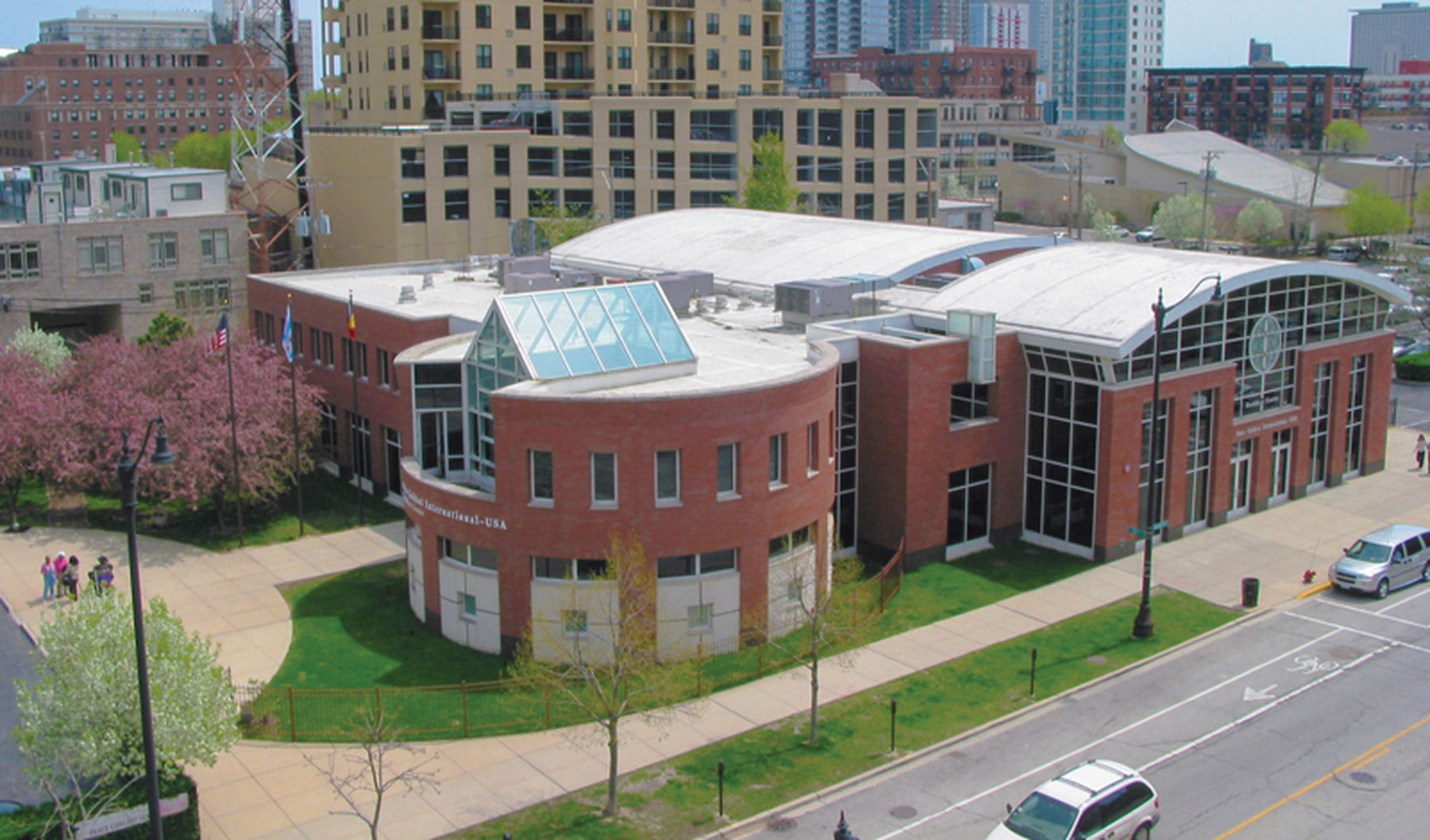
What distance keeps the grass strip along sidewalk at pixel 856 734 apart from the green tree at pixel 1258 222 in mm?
86606

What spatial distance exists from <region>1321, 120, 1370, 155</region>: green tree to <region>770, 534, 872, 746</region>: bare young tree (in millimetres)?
146769

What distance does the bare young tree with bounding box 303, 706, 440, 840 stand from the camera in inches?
1040

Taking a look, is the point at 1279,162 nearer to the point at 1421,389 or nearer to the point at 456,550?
the point at 1421,389

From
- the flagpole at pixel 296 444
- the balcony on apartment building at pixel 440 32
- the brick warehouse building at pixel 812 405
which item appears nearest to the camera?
the brick warehouse building at pixel 812 405

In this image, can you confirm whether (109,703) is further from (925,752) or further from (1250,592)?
(1250,592)

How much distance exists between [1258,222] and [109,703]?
110 meters

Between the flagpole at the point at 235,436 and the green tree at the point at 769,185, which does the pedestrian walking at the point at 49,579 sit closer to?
the flagpole at the point at 235,436

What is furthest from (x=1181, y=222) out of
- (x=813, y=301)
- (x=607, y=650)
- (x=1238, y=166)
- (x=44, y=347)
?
(x=607, y=650)

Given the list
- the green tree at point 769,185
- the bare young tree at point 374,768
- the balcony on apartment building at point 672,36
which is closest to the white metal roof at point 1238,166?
the balcony on apartment building at point 672,36

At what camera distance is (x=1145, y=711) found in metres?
31.5

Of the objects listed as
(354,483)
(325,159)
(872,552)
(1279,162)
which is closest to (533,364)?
(872,552)

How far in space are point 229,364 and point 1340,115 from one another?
592 feet

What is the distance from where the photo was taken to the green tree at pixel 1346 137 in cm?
16175

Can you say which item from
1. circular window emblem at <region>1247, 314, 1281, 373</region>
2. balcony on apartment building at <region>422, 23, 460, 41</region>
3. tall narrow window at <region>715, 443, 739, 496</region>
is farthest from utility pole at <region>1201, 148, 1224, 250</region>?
tall narrow window at <region>715, 443, 739, 496</region>
